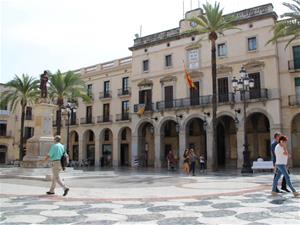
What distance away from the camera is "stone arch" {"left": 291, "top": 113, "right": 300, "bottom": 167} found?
31781 millimetres

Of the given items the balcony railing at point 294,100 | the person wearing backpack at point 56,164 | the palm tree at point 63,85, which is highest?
the palm tree at point 63,85

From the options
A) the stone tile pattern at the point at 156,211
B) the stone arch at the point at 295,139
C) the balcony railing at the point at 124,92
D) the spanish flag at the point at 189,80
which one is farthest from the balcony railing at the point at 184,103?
the stone tile pattern at the point at 156,211

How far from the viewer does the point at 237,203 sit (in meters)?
8.70

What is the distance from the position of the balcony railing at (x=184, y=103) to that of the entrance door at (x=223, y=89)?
1053 mm

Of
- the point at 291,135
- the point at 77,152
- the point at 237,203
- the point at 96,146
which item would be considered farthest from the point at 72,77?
the point at 237,203

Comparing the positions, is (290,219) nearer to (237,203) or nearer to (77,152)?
(237,203)

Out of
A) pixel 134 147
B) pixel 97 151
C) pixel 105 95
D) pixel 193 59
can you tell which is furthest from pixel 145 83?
pixel 97 151

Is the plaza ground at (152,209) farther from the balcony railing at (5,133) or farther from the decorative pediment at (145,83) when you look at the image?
the balcony railing at (5,133)

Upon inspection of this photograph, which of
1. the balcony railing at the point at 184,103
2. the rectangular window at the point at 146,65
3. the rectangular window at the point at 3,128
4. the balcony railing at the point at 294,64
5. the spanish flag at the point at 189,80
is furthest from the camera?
the rectangular window at the point at 3,128

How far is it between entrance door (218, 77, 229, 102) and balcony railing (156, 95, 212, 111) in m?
1.05

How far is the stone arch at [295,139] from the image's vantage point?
31.8 meters

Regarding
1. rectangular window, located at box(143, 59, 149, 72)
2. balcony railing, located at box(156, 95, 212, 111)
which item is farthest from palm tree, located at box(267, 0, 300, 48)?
rectangular window, located at box(143, 59, 149, 72)

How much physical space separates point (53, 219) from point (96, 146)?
38.6 m

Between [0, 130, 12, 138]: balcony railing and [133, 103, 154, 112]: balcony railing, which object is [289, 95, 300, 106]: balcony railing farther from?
[0, 130, 12, 138]: balcony railing
